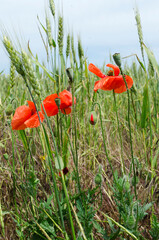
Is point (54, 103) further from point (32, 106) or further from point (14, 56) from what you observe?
point (14, 56)

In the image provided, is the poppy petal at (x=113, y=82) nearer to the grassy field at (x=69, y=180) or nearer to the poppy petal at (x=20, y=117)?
the grassy field at (x=69, y=180)

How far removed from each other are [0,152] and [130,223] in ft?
3.57

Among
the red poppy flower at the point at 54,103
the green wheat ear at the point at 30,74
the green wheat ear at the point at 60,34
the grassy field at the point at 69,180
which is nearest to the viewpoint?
the green wheat ear at the point at 30,74

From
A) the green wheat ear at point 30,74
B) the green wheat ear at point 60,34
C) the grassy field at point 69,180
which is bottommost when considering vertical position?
the grassy field at point 69,180

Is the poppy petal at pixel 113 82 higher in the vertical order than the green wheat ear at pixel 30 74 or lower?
lower

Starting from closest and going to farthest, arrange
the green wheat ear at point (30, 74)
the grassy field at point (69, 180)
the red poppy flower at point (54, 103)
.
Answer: the green wheat ear at point (30, 74)
the grassy field at point (69, 180)
the red poppy flower at point (54, 103)

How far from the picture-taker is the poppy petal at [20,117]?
1030 millimetres

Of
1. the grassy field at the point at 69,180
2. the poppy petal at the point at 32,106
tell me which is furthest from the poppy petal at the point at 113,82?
the poppy petal at the point at 32,106

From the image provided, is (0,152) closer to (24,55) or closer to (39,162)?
(39,162)

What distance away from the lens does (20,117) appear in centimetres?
104

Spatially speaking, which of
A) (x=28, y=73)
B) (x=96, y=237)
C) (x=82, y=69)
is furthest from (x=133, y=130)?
(x=28, y=73)

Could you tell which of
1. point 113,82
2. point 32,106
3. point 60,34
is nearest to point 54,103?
point 32,106

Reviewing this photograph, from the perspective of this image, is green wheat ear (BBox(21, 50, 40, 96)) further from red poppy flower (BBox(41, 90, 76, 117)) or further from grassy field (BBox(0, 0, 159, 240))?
red poppy flower (BBox(41, 90, 76, 117))

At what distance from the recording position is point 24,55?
0.71 meters
